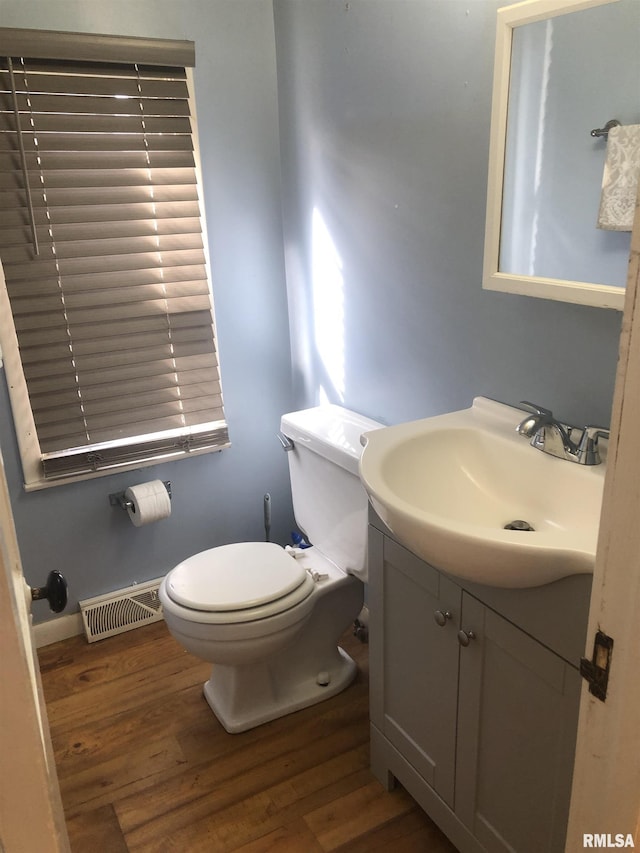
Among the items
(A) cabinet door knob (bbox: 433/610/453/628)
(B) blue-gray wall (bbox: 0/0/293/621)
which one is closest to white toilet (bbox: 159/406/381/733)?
(B) blue-gray wall (bbox: 0/0/293/621)

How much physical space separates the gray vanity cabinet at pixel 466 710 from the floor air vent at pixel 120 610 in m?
0.99

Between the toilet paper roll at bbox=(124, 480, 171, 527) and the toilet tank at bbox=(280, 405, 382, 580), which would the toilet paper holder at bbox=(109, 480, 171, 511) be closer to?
the toilet paper roll at bbox=(124, 480, 171, 527)

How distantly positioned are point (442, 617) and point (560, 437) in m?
0.43

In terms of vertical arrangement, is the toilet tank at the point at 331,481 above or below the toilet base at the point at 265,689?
above

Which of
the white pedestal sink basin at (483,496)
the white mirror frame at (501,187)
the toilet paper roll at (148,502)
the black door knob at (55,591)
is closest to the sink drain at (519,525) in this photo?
the white pedestal sink basin at (483,496)

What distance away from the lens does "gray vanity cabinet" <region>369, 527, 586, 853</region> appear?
3.99 ft

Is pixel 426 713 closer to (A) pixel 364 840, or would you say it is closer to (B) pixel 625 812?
(A) pixel 364 840

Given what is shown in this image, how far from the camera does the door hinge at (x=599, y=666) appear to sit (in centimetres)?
72

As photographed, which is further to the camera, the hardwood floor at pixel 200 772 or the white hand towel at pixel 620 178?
the hardwood floor at pixel 200 772

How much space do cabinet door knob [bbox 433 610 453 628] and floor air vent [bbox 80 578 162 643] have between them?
4.31 ft

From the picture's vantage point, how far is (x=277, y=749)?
190 cm

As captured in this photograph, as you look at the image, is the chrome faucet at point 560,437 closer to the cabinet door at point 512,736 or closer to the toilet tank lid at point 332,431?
the cabinet door at point 512,736

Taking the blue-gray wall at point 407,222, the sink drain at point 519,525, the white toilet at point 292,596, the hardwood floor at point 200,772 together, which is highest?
the blue-gray wall at point 407,222

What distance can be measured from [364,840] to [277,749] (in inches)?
14.1
